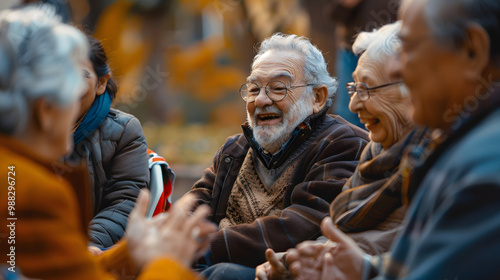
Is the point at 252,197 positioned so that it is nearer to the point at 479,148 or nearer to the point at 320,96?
the point at 320,96

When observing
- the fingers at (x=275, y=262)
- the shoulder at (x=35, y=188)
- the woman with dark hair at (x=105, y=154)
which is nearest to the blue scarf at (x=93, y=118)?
the woman with dark hair at (x=105, y=154)

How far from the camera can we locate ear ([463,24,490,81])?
1569 millimetres

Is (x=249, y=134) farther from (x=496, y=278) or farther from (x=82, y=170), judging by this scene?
(x=496, y=278)

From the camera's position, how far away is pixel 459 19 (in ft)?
5.17

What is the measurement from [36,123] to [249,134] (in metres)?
2.04

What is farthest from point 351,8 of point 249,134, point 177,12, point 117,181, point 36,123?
point 177,12

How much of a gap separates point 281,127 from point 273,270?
0.97 m

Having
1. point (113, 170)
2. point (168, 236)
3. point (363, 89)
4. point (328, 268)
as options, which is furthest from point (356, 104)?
point (113, 170)

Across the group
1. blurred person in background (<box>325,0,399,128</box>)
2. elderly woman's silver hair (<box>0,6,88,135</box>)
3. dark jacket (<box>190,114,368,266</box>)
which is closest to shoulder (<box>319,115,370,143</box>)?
dark jacket (<box>190,114,368,266</box>)

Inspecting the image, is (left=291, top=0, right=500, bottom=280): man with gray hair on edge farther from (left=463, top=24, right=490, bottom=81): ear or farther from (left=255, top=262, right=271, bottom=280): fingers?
(left=255, top=262, right=271, bottom=280): fingers

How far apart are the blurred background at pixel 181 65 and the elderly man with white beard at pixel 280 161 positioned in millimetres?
5345

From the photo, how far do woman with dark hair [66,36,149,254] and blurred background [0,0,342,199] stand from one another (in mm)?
5284

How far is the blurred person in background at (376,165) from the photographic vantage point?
2387 millimetres

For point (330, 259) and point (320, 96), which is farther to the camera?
point (320, 96)
